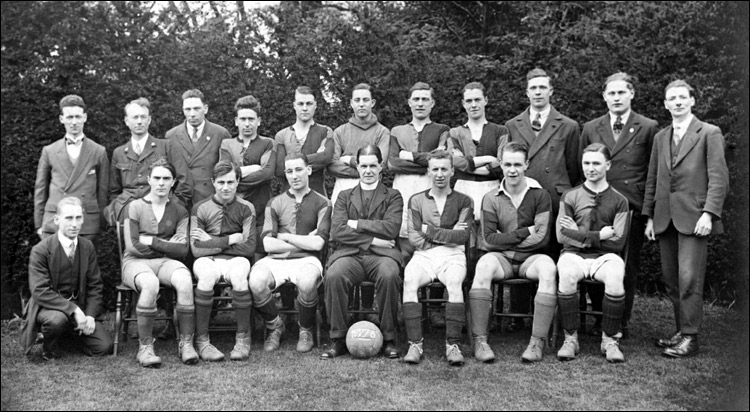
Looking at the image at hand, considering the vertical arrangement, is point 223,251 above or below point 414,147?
below

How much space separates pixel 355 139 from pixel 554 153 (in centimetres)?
162

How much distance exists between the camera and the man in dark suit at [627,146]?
18.6ft

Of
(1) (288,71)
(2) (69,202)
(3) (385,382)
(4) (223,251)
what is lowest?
Answer: (3) (385,382)

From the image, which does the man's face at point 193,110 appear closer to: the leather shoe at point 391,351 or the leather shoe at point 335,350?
the leather shoe at point 335,350

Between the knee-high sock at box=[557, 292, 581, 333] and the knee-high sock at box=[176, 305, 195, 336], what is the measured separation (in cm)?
259

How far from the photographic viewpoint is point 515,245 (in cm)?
552

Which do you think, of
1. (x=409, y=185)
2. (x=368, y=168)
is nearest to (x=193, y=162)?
(x=368, y=168)

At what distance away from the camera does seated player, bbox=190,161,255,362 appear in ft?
17.5

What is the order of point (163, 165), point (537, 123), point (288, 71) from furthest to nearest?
point (288, 71), point (537, 123), point (163, 165)

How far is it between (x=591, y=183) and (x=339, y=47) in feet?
10.2

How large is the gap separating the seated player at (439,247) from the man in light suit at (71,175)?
250 cm

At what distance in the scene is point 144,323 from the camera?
5227mm

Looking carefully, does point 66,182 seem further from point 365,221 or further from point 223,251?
point 365,221

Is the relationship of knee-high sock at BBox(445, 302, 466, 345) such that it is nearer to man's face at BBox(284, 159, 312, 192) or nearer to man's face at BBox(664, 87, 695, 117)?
man's face at BBox(284, 159, 312, 192)
